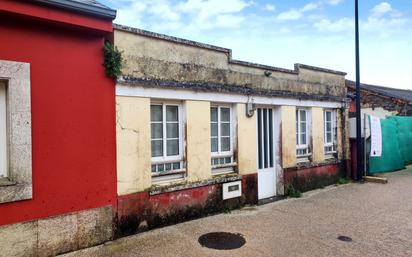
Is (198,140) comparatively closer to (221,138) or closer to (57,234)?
(221,138)

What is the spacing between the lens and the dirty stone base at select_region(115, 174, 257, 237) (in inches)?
228

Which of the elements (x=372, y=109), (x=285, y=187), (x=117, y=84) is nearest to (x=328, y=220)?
(x=285, y=187)

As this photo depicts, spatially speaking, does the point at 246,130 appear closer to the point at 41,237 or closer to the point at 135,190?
the point at 135,190

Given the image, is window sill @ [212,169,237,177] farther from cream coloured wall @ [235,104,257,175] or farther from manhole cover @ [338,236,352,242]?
manhole cover @ [338,236,352,242]

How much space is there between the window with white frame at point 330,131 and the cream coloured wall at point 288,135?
2188 millimetres

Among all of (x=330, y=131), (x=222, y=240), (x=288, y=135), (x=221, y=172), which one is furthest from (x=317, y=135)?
(x=222, y=240)

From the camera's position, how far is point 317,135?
33.0ft

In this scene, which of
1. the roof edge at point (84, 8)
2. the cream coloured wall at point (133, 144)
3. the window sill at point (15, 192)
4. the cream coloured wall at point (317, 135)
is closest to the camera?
the window sill at point (15, 192)

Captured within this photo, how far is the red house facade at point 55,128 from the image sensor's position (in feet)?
15.0

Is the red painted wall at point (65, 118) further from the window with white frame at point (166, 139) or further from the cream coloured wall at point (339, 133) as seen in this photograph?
the cream coloured wall at point (339, 133)

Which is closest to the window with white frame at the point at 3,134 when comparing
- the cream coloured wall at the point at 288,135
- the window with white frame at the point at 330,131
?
the cream coloured wall at the point at 288,135

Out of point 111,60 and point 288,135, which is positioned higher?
point 111,60

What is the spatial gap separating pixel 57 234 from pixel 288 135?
6.58 metres

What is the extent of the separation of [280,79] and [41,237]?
7126mm
